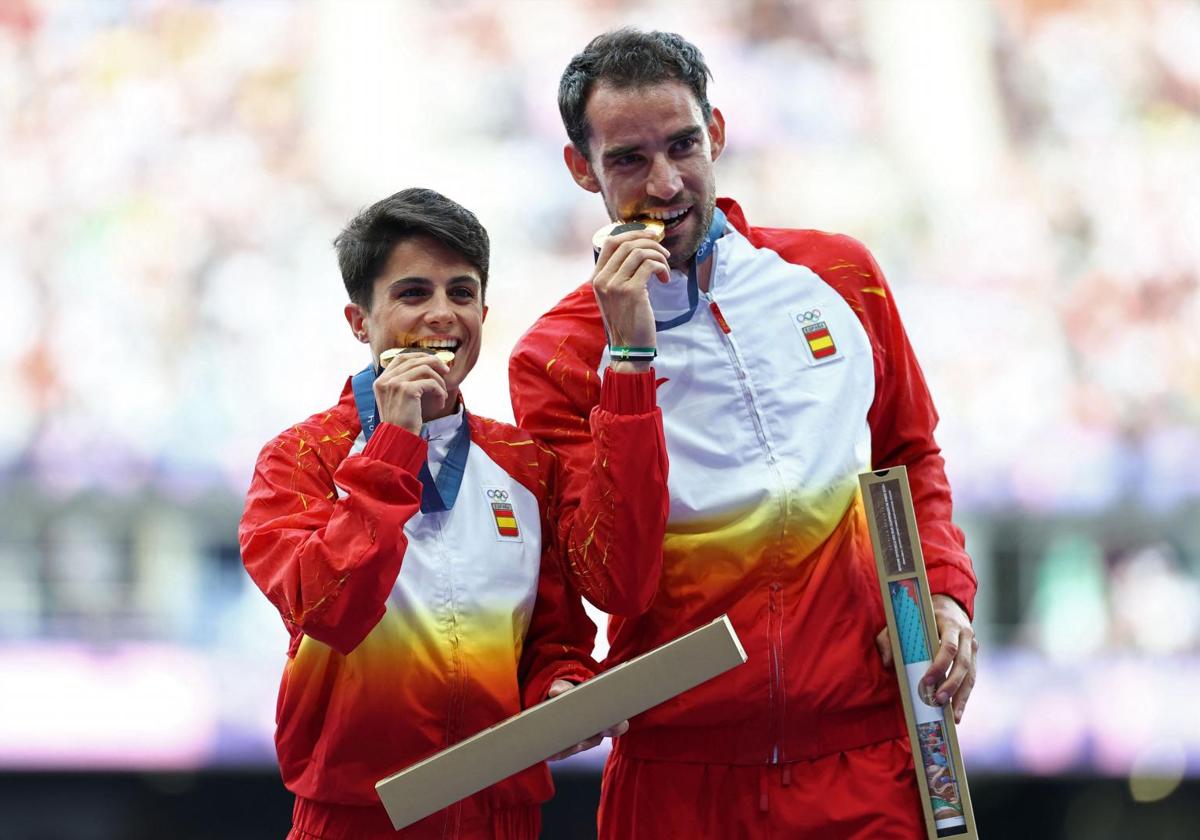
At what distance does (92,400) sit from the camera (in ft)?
17.4

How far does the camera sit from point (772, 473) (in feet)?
7.64

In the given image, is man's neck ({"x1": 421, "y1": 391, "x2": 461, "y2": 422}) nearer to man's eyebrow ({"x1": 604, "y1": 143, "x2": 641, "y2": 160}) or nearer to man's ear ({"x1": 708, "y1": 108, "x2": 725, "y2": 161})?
man's eyebrow ({"x1": 604, "y1": 143, "x2": 641, "y2": 160})

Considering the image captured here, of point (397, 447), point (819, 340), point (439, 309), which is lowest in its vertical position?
point (397, 447)

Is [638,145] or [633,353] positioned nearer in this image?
[633,353]

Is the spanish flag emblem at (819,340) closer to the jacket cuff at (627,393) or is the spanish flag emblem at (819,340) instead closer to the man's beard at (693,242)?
the man's beard at (693,242)

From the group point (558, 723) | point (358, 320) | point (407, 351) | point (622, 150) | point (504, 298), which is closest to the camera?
point (558, 723)

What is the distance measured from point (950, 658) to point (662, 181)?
0.82 m

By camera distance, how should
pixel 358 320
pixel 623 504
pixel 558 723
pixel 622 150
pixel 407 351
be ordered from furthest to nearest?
pixel 358 320 → pixel 622 150 → pixel 407 351 → pixel 623 504 → pixel 558 723

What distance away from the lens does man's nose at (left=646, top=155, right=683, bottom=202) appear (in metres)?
2.33

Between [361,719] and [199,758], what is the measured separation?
318 cm

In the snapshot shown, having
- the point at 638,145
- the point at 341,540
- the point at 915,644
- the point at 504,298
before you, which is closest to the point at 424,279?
the point at 638,145

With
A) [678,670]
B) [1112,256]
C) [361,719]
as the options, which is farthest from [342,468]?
[1112,256]

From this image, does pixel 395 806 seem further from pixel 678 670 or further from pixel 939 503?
pixel 939 503

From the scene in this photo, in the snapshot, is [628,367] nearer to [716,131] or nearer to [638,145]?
[638,145]
